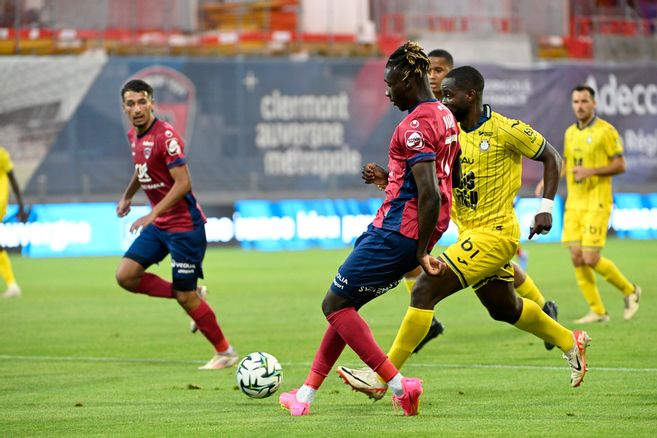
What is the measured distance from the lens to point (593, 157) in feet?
42.2

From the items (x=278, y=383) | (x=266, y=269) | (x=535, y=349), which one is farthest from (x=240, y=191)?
(x=278, y=383)

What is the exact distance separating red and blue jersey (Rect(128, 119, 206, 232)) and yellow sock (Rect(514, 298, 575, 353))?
307cm

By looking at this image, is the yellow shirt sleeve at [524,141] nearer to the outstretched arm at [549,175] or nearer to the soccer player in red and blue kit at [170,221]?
the outstretched arm at [549,175]

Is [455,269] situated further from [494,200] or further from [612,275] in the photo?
[612,275]

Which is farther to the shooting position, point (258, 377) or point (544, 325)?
point (544, 325)

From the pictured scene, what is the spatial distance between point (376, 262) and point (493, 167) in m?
1.44

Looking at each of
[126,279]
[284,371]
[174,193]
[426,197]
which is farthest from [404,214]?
[126,279]

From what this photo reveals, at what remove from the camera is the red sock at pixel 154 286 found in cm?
1014

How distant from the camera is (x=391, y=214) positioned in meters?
6.86

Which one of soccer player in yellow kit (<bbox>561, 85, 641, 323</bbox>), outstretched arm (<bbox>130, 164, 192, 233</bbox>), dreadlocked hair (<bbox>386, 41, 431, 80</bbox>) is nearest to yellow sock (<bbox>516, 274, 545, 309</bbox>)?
soccer player in yellow kit (<bbox>561, 85, 641, 323</bbox>)

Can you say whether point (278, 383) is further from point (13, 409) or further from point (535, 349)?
point (535, 349)

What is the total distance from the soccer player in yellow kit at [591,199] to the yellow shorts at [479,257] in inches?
197

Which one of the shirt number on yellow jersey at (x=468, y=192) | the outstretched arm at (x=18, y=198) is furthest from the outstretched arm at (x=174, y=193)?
the outstretched arm at (x=18, y=198)

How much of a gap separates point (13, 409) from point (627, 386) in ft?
12.9
